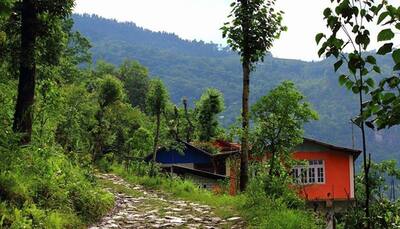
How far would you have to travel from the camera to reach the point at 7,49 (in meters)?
11.5

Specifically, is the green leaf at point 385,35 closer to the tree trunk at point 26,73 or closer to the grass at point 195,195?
the tree trunk at point 26,73

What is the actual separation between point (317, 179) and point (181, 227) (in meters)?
28.7

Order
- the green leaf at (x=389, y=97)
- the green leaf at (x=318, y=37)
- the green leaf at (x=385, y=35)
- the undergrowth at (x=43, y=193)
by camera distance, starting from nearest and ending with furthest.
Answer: the green leaf at (x=385, y=35)
the green leaf at (x=389, y=97)
the green leaf at (x=318, y=37)
the undergrowth at (x=43, y=193)

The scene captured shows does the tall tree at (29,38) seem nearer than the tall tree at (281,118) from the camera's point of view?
Yes

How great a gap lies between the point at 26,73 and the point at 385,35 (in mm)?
10290

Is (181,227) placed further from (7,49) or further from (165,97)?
(165,97)

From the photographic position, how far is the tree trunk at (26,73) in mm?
11297

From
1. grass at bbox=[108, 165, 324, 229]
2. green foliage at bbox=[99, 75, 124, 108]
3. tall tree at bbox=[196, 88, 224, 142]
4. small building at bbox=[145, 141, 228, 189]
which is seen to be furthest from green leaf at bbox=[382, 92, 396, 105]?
tall tree at bbox=[196, 88, 224, 142]

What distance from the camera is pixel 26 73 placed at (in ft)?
38.3

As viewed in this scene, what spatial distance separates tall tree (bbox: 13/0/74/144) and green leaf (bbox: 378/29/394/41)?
9.77m

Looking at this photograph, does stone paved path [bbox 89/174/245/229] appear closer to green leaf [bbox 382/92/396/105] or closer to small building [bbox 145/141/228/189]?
green leaf [bbox 382/92/396/105]

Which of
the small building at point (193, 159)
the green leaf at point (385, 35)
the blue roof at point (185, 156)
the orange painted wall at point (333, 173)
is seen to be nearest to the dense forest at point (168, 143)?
the green leaf at point (385, 35)

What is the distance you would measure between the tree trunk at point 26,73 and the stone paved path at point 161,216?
110 inches

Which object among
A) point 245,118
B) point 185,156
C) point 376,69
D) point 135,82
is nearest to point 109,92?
point 185,156
